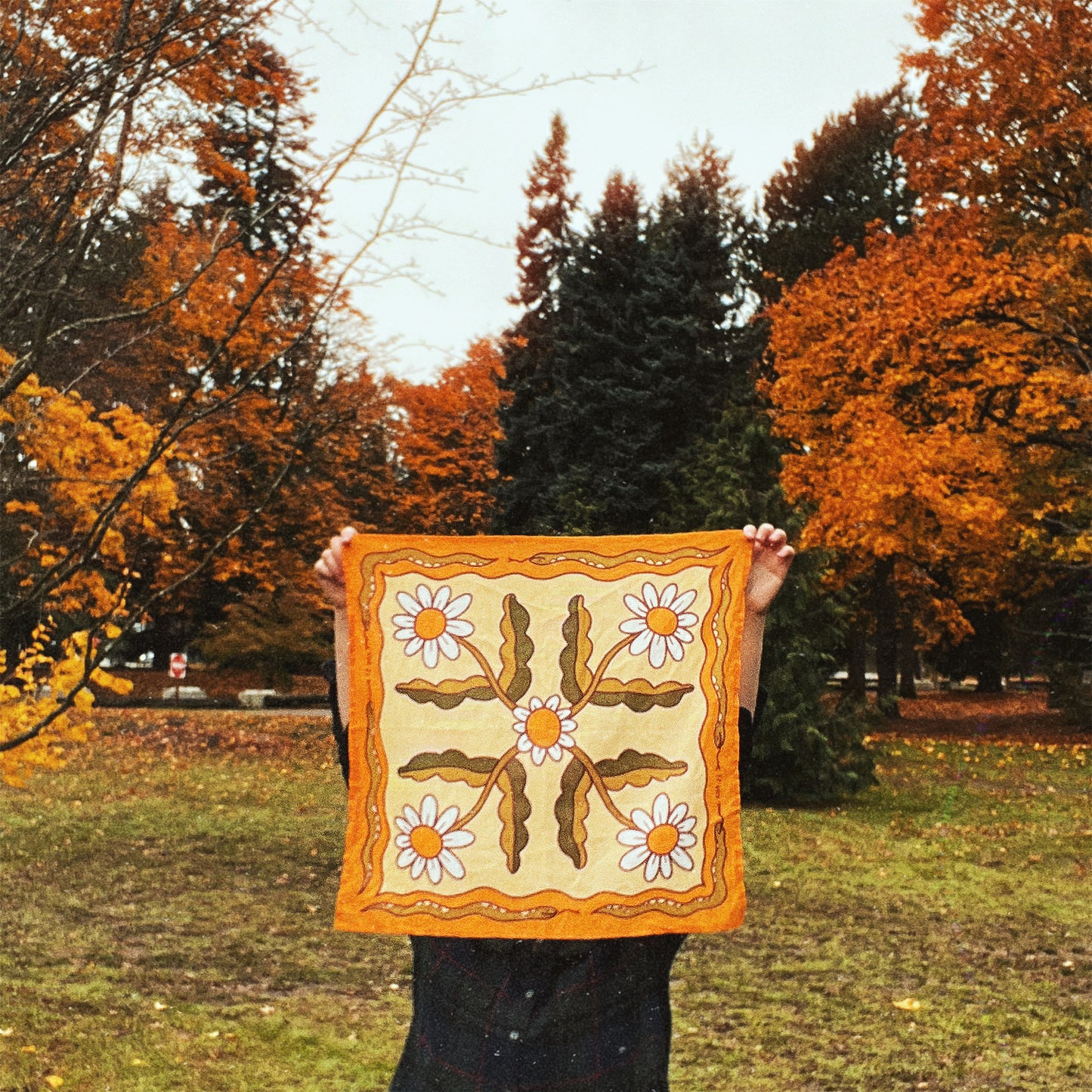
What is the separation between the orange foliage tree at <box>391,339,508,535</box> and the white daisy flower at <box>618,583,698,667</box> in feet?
105

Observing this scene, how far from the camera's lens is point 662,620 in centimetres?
303

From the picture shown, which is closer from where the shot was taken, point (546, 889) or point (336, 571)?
point (546, 889)

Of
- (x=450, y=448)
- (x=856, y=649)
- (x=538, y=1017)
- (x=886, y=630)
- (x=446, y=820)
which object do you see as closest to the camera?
(x=538, y=1017)

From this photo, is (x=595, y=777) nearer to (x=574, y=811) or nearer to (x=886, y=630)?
(x=574, y=811)

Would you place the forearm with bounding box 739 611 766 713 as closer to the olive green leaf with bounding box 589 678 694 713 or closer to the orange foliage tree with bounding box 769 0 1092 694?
the olive green leaf with bounding box 589 678 694 713

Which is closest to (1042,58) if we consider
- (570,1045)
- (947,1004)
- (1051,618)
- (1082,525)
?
(1082,525)

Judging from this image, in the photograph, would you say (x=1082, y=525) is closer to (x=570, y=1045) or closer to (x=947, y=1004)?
(x=947, y=1004)

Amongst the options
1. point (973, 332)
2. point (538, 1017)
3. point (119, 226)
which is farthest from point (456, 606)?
point (973, 332)

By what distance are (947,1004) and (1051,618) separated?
921 inches

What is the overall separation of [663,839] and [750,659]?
0.47 meters

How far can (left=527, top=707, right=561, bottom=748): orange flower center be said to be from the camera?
295 cm

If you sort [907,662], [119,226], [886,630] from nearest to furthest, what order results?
[119,226]
[886,630]
[907,662]

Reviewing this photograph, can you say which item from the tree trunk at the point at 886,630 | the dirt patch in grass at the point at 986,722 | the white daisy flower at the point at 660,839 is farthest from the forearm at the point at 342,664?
the tree trunk at the point at 886,630

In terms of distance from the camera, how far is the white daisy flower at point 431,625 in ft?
9.83
